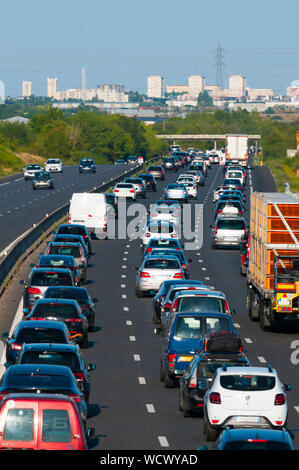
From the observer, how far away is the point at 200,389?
20703mm

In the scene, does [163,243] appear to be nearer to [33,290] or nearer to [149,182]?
[33,290]

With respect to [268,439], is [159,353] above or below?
below

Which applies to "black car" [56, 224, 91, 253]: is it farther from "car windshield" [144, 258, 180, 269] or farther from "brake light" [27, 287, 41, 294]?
"brake light" [27, 287, 41, 294]

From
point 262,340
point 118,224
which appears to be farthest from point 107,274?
point 118,224

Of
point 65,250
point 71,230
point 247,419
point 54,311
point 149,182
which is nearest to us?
→ point 247,419

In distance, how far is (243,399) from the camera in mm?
18500

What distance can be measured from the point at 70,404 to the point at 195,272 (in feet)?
107

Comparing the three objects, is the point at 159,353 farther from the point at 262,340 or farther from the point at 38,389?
the point at 38,389

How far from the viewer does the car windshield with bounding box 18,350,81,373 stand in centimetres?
2055

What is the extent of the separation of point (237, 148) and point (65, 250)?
83.5 metres

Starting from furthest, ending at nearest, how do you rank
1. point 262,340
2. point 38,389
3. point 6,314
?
point 6,314, point 262,340, point 38,389

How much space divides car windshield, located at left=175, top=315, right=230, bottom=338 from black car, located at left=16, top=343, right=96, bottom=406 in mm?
3664

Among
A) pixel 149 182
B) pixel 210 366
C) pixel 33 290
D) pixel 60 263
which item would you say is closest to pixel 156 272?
pixel 60 263
